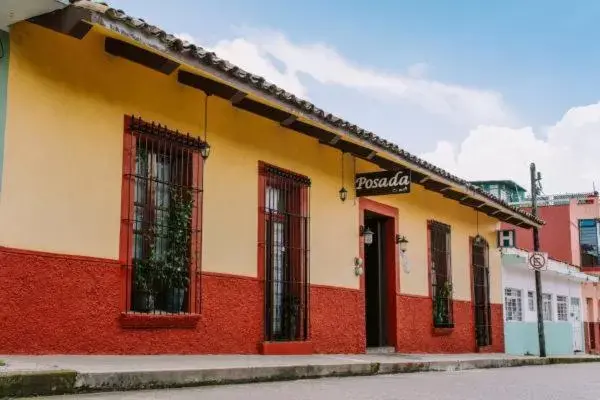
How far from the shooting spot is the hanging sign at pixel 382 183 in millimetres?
12812

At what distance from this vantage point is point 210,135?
1012 cm

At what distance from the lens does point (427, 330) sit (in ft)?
53.6

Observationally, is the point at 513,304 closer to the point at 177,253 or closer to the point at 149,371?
the point at 177,253

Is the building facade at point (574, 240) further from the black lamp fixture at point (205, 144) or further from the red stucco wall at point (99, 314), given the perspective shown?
the black lamp fixture at point (205, 144)

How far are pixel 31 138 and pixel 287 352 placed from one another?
17.2ft

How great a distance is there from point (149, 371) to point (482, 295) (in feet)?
47.8

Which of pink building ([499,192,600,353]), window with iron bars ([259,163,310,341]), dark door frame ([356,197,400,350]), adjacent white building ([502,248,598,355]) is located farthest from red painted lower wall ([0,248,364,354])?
→ pink building ([499,192,600,353])

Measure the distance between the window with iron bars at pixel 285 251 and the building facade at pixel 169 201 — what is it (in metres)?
0.03

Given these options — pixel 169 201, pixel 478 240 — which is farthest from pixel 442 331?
pixel 169 201

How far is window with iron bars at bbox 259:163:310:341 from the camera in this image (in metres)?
11.3

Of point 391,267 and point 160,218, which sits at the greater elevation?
point 160,218

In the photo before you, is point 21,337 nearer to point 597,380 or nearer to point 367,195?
point 367,195

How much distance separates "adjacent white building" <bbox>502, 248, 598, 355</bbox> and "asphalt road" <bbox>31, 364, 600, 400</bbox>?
40.0 feet

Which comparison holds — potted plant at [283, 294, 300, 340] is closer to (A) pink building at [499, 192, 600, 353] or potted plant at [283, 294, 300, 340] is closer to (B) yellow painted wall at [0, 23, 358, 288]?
(B) yellow painted wall at [0, 23, 358, 288]
